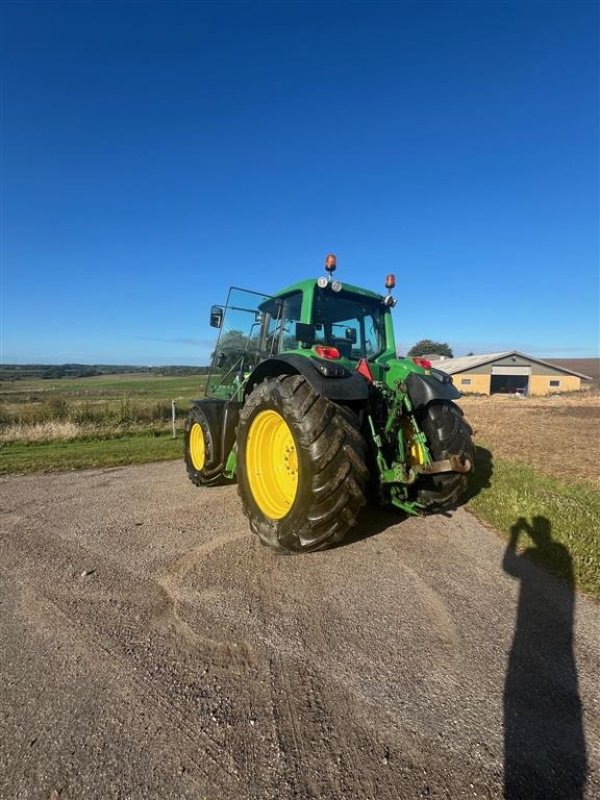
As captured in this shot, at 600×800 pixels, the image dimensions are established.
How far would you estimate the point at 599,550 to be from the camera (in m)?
3.49

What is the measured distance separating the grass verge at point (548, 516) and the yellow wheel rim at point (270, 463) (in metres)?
2.21

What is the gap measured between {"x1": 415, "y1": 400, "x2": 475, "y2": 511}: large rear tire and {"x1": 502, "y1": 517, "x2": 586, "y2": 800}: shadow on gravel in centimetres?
91

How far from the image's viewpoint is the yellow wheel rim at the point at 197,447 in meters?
6.03

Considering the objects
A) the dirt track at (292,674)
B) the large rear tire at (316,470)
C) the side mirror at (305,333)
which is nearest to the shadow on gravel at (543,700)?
the dirt track at (292,674)

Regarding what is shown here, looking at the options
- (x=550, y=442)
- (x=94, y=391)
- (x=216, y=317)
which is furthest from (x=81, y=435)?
(x=94, y=391)

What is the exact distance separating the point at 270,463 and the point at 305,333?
4.74 ft

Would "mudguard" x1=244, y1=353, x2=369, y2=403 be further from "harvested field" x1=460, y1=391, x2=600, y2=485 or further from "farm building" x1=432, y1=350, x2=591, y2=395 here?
"farm building" x1=432, y1=350, x2=591, y2=395

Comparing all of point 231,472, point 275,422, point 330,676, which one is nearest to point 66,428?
point 231,472

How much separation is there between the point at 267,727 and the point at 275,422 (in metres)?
2.55

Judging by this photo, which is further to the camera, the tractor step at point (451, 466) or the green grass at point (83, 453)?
the green grass at point (83, 453)

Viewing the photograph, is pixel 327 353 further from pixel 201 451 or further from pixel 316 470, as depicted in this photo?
pixel 201 451

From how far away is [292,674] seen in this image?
7.15ft

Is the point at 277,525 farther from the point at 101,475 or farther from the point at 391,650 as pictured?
the point at 101,475

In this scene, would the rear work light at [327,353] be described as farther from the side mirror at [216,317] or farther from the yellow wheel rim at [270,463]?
the side mirror at [216,317]
